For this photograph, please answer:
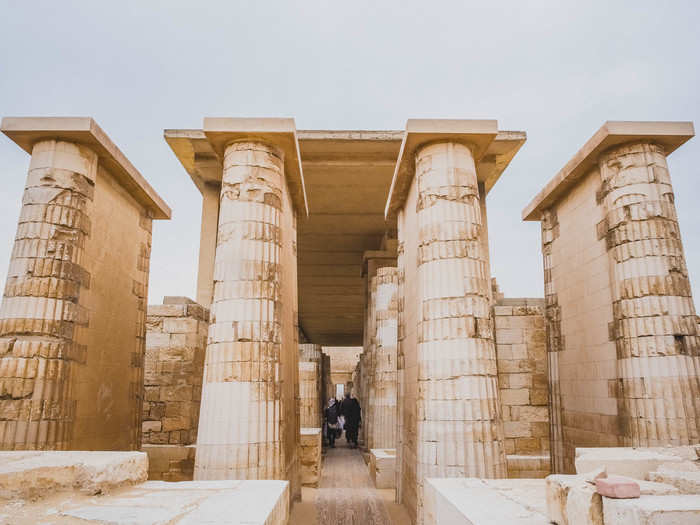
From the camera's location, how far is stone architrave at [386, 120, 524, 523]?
200 inches

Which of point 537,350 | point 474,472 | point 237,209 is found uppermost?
point 237,209

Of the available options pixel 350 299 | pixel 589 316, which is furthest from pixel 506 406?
pixel 350 299

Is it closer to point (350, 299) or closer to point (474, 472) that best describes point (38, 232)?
point (474, 472)

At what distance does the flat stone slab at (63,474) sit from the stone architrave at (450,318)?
10.4 ft

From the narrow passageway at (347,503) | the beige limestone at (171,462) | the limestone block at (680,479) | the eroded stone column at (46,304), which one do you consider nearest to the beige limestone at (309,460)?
the narrow passageway at (347,503)

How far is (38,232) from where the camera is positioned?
555cm

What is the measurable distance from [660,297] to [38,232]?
757 cm

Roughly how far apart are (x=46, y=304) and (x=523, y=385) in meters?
7.43

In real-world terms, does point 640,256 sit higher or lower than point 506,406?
higher

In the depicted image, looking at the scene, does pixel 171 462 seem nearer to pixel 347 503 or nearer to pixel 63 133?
pixel 347 503

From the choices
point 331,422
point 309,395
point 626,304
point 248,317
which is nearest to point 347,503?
point 248,317

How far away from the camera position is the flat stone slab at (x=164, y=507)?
7.59ft

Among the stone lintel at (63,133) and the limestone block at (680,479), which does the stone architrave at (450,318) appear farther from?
the stone lintel at (63,133)

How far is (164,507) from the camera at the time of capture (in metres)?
2.54
